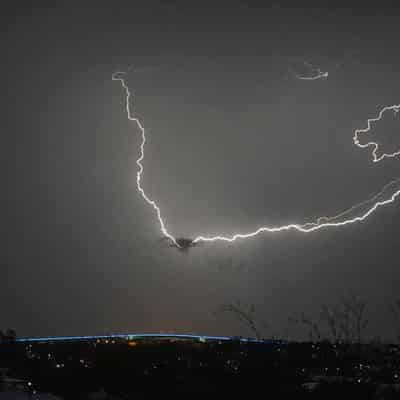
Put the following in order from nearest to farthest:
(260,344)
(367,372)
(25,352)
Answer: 1. (367,372)
2. (25,352)
3. (260,344)

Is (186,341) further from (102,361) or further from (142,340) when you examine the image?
(102,361)

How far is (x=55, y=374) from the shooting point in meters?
13.5

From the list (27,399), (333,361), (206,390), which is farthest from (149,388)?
(333,361)

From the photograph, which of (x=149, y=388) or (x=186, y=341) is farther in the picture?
(x=186, y=341)

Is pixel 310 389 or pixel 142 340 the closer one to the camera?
pixel 310 389

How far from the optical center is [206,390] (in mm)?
11297

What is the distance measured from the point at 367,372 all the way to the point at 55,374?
824 cm

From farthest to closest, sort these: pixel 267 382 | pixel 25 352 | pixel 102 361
A: pixel 25 352, pixel 102 361, pixel 267 382

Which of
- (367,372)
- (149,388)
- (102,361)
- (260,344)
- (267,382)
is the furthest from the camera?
(260,344)

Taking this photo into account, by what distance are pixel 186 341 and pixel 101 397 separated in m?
20.1

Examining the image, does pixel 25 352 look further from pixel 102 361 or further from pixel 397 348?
pixel 397 348

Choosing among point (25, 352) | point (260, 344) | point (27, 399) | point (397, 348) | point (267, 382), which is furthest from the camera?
point (260, 344)

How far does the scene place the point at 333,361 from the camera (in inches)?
843

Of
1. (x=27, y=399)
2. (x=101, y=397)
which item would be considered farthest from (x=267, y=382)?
(x=27, y=399)
